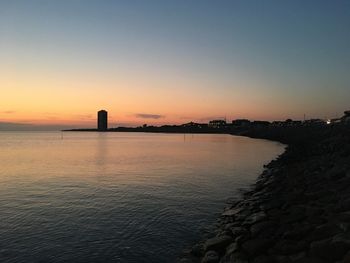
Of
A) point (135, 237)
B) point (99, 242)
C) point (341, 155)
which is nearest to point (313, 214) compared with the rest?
point (135, 237)

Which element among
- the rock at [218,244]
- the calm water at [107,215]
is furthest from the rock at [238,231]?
the calm water at [107,215]

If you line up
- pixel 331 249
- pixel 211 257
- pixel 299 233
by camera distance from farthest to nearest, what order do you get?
pixel 211 257
pixel 299 233
pixel 331 249

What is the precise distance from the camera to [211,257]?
11680 mm

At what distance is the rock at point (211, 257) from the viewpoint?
1145 cm

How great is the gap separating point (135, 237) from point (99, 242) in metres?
1.40

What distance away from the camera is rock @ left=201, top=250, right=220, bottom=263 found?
11.5 metres

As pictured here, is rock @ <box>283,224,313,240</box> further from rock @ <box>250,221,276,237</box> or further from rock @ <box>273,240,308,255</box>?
rock @ <box>250,221,276,237</box>

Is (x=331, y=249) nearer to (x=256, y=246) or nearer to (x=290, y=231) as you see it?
(x=256, y=246)

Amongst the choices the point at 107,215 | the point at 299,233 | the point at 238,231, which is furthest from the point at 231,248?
the point at 107,215

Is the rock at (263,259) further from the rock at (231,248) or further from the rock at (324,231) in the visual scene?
the rock at (324,231)

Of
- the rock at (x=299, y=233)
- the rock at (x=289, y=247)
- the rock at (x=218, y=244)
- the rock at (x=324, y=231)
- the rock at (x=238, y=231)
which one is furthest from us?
the rock at (x=238, y=231)

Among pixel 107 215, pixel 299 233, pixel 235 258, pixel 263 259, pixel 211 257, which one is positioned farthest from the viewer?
pixel 107 215

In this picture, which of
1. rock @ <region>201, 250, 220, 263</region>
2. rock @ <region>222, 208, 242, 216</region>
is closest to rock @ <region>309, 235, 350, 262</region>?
rock @ <region>201, 250, 220, 263</region>

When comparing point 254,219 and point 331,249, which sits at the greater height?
point 331,249
